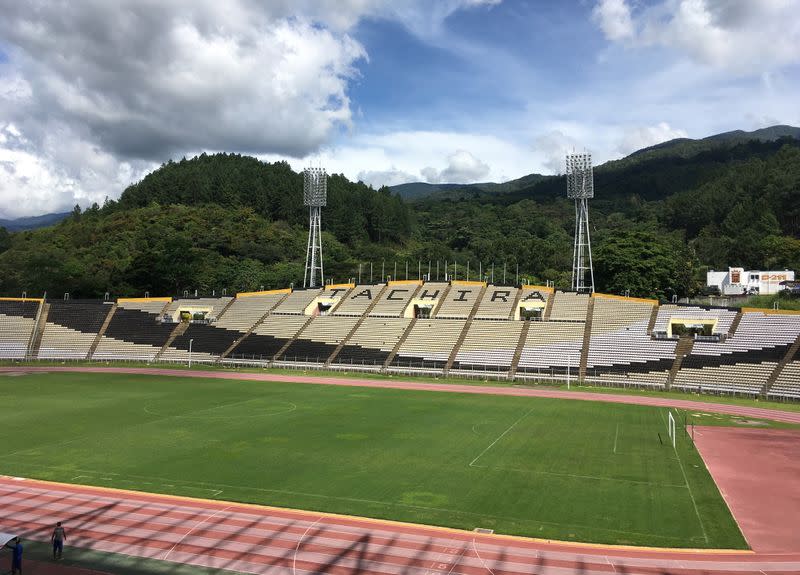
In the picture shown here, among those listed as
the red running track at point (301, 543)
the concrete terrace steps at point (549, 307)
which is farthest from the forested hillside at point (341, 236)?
the red running track at point (301, 543)

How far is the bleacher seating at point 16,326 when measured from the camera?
58.2 meters

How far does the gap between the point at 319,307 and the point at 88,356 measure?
2580cm

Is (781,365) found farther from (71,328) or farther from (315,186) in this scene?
(71,328)

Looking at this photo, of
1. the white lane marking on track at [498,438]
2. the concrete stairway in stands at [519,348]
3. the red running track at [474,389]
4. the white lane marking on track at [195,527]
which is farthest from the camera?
the concrete stairway in stands at [519,348]

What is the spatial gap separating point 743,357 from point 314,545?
4263 centimetres

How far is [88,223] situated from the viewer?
369 feet

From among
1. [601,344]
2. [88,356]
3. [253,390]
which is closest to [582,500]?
[253,390]

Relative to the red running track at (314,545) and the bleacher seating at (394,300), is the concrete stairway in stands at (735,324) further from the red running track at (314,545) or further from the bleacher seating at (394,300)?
the red running track at (314,545)

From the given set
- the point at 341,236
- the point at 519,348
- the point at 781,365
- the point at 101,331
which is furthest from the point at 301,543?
the point at 341,236

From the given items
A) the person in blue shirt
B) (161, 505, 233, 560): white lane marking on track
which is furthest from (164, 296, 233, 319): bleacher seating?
the person in blue shirt

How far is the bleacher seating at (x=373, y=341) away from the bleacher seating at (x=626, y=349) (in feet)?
64.0

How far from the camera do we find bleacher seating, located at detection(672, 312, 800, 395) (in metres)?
42.8

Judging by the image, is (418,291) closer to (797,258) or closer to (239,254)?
(239,254)

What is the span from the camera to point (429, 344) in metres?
56.1
